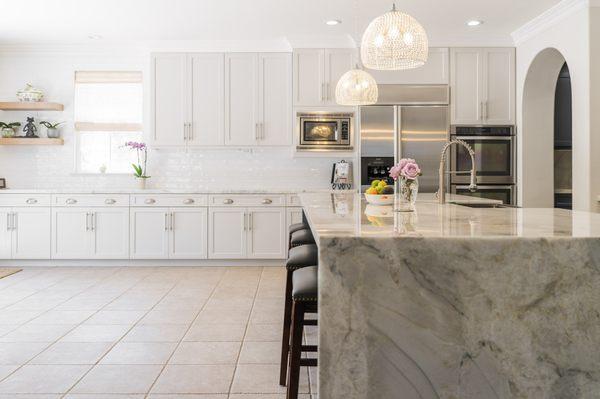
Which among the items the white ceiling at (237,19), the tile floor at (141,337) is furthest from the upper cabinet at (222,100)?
the tile floor at (141,337)

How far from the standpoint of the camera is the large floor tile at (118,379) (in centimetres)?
239

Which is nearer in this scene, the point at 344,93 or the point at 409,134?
the point at 344,93

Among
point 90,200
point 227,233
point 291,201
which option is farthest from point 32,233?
point 291,201

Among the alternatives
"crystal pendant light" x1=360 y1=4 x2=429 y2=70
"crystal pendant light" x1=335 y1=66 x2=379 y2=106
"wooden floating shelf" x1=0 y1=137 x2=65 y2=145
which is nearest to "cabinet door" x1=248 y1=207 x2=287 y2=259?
"crystal pendant light" x1=335 y1=66 x2=379 y2=106

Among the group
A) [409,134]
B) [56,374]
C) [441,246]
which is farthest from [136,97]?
[441,246]

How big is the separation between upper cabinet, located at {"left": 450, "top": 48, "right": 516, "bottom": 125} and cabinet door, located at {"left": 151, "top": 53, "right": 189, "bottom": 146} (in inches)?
120

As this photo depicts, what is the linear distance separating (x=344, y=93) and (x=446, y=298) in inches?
101

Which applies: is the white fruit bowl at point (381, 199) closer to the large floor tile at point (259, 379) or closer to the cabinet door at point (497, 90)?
the large floor tile at point (259, 379)

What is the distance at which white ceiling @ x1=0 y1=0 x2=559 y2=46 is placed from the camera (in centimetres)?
464

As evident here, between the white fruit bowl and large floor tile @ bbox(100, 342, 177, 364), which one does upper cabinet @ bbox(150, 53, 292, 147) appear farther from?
large floor tile @ bbox(100, 342, 177, 364)

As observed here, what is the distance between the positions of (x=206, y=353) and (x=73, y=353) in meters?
0.75

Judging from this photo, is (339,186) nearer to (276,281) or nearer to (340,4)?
(276,281)

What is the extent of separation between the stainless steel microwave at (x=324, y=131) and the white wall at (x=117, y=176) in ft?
1.42

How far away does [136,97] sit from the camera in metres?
6.18
